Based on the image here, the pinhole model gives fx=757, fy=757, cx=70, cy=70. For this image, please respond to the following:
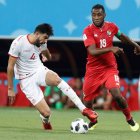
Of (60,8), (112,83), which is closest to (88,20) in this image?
(60,8)

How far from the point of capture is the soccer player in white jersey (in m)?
12.9

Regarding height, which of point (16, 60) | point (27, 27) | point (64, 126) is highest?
point (27, 27)

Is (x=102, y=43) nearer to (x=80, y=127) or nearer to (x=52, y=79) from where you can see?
(x=52, y=79)

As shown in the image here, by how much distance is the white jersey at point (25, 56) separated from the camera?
13.0 meters

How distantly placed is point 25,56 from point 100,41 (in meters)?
1.36

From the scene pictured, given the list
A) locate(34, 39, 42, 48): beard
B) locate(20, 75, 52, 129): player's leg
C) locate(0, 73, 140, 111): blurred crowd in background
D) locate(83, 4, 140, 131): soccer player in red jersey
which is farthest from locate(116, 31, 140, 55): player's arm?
locate(0, 73, 140, 111): blurred crowd in background

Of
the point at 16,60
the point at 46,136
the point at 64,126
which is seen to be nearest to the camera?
the point at 46,136

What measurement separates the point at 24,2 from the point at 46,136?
34.7 ft

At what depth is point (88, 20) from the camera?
2158cm

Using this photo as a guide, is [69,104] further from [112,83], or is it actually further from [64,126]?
[112,83]

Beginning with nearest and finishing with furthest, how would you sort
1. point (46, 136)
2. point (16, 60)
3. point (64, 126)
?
point (46, 136) < point (16, 60) < point (64, 126)

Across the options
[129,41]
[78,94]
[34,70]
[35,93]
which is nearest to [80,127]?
[35,93]

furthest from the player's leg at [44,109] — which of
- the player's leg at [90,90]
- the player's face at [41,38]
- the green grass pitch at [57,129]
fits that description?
the player's face at [41,38]

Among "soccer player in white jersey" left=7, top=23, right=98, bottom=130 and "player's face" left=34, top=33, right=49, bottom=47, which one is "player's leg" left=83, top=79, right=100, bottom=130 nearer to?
"soccer player in white jersey" left=7, top=23, right=98, bottom=130
